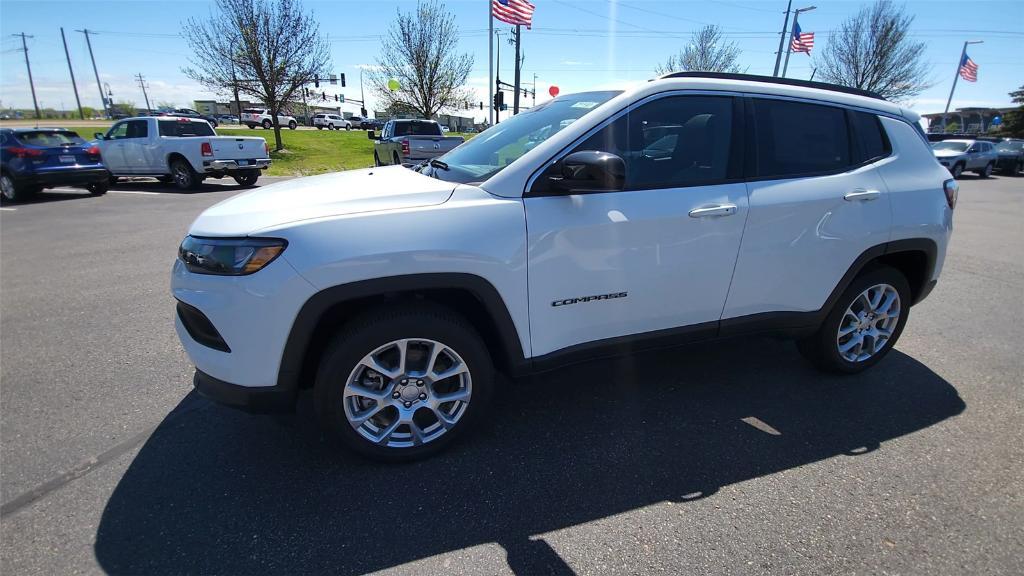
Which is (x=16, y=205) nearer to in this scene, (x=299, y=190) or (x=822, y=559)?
(x=299, y=190)

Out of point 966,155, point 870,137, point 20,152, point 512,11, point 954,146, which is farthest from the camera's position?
point 954,146

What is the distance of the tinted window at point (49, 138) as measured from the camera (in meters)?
10.9

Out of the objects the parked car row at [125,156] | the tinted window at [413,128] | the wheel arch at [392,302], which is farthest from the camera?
the tinted window at [413,128]

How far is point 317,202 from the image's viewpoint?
92.6 inches

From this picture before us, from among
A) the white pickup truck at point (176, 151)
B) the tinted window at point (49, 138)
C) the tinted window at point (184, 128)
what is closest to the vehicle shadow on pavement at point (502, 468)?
the white pickup truck at point (176, 151)

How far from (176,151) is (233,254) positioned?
13.3m

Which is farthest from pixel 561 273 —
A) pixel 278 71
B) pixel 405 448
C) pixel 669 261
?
pixel 278 71

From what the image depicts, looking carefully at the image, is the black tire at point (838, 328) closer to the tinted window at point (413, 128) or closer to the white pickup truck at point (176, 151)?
the white pickup truck at point (176, 151)

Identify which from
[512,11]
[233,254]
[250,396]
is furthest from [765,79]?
[512,11]

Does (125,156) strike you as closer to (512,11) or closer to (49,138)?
(49,138)

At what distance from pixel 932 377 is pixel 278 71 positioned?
28071 mm

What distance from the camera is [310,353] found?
2.43 metres

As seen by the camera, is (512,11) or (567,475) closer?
(567,475)

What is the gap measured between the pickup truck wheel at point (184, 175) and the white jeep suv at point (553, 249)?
39.8ft
